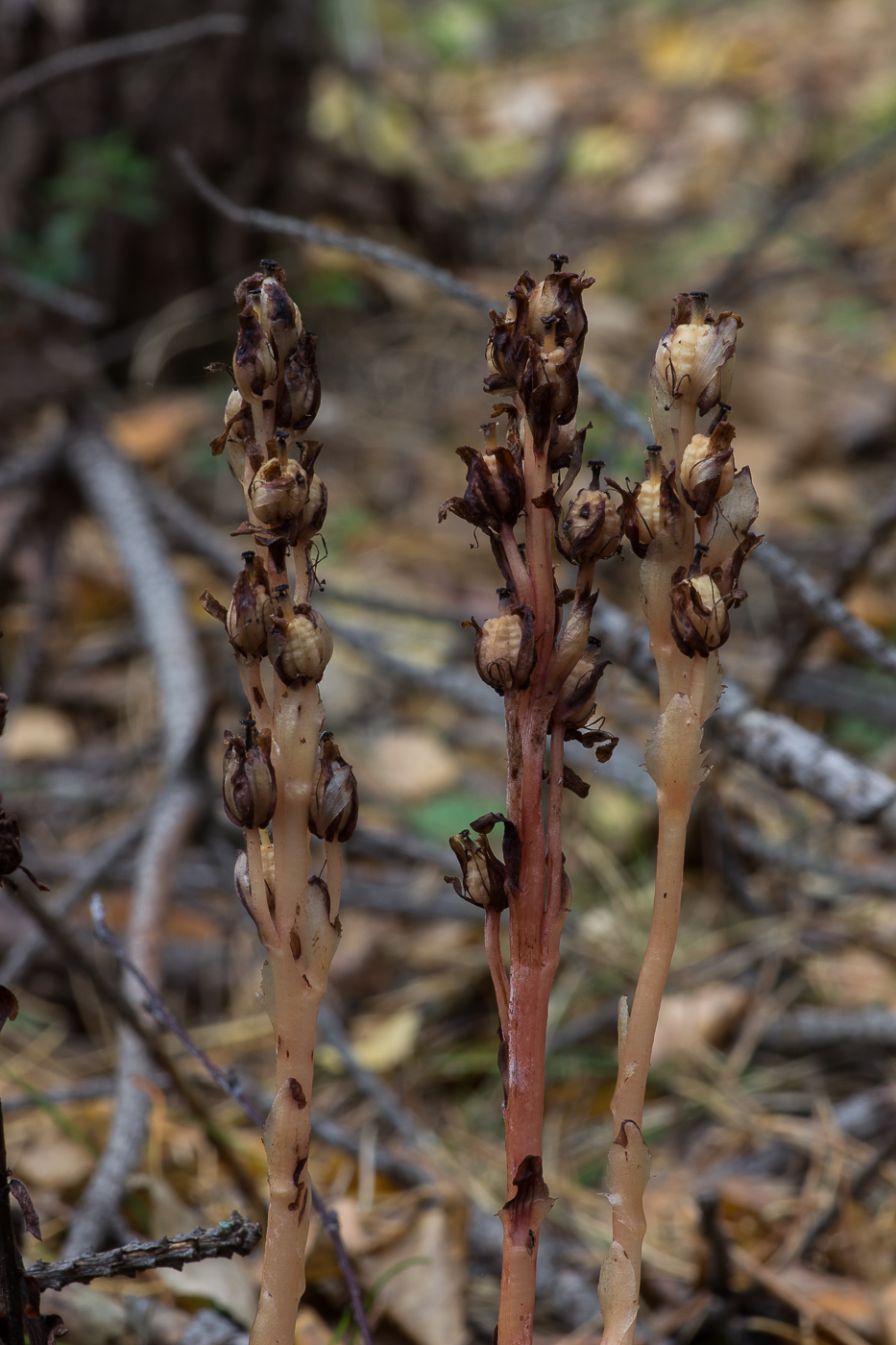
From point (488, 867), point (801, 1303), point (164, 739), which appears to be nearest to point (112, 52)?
point (164, 739)

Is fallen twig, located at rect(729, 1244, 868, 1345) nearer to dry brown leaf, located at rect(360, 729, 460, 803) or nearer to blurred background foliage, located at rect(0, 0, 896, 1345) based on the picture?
blurred background foliage, located at rect(0, 0, 896, 1345)

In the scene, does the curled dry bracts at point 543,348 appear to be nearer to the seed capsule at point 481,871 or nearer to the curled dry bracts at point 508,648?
the curled dry bracts at point 508,648

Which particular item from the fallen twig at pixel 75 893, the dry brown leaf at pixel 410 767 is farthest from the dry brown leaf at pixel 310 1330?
the dry brown leaf at pixel 410 767

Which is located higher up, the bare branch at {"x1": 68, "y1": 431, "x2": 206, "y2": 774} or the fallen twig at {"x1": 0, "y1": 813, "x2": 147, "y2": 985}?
the bare branch at {"x1": 68, "y1": 431, "x2": 206, "y2": 774}

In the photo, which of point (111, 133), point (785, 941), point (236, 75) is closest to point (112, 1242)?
point (785, 941)

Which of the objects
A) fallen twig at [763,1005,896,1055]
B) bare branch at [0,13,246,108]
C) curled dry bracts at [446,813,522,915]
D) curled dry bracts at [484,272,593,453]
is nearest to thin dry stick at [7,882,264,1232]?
curled dry bracts at [446,813,522,915]

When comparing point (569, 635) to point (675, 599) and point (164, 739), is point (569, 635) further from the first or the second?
point (164, 739)
